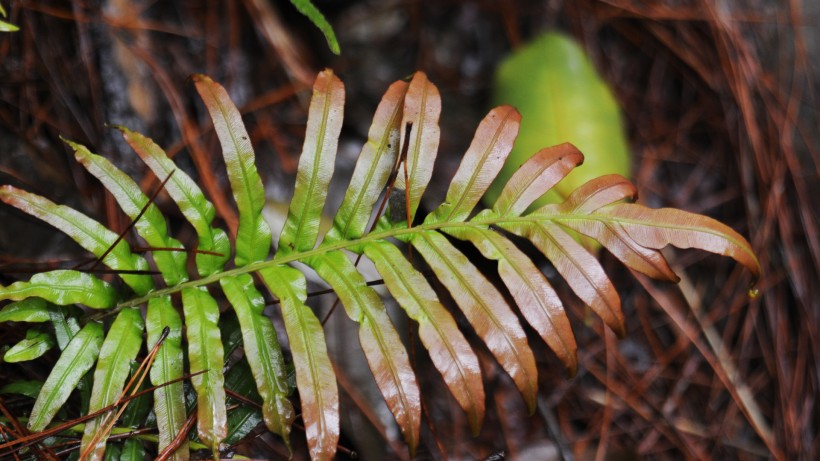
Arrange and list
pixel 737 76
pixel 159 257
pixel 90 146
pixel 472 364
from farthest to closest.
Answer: pixel 737 76, pixel 90 146, pixel 159 257, pixel 472 364

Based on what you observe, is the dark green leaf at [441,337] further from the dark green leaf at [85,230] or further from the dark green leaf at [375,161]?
the dark green leaf at [85,230]

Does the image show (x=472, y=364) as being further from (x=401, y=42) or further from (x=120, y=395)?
(x=401, y=42)

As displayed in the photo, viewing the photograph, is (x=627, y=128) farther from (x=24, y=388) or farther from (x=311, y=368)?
(x=24, y=388)

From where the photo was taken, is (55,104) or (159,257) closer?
(159,257)

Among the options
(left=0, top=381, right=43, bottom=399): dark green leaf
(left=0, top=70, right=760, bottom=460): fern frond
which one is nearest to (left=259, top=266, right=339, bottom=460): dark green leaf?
(left=0, top=70, right=760, bottom=460): fern frond

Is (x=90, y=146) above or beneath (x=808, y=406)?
above

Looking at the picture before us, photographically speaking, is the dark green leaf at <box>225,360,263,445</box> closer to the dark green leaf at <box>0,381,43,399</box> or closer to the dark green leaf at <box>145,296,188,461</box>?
the dark green leaf at <box>145,296,188,461</box>

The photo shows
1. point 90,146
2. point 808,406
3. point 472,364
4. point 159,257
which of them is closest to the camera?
point 472,364

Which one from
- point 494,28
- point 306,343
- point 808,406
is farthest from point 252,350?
point 808,406

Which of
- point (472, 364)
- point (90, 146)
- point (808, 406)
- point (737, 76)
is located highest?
point (90, 146)
